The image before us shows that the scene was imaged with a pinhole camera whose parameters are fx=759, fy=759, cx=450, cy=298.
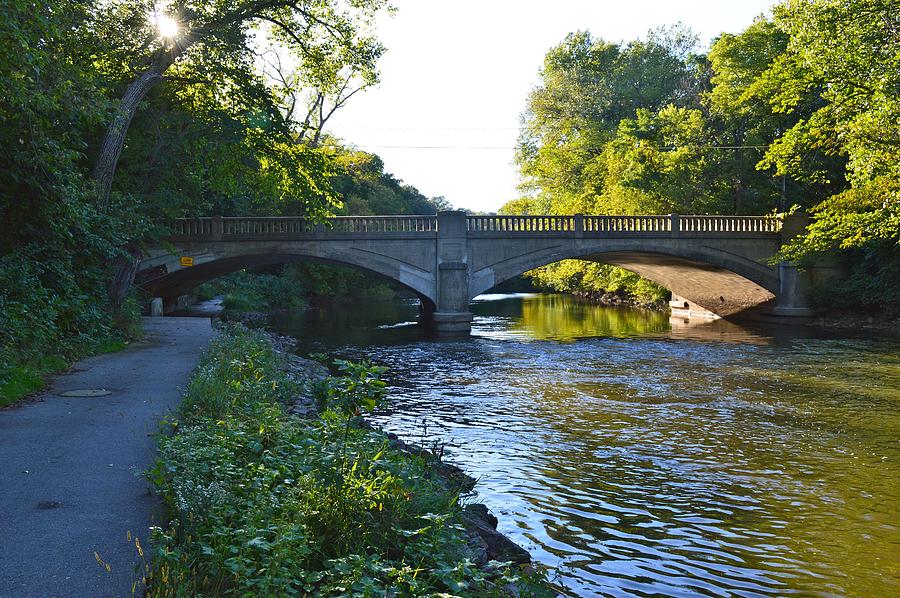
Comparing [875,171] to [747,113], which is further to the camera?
[747,113]

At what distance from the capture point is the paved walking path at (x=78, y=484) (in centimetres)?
469

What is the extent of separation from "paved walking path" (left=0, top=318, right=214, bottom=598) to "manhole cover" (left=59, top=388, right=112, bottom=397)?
0.13m

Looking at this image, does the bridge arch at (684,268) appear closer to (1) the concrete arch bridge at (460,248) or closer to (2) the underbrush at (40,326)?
(1) the concrete arch bridge at (460,248)

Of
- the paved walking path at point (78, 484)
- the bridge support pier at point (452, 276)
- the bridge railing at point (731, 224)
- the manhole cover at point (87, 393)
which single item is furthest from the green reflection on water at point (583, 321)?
the paved walking path at point (78, 484)

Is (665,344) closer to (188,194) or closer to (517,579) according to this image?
(188,194)

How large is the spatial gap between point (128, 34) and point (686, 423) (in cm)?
1579

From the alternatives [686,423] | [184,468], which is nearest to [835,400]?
[686,423]

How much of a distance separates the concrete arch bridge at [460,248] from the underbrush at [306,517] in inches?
892

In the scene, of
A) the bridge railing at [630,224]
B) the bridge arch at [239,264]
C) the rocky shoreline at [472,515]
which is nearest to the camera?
the rocky shoreline at [472,515]

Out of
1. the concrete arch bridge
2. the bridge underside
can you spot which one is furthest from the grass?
the bridge underside

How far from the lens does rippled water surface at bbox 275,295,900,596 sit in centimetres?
728

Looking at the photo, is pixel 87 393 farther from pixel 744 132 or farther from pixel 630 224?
pixel 744 132

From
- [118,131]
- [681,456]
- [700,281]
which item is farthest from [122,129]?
[700,281]

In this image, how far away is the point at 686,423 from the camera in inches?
527
